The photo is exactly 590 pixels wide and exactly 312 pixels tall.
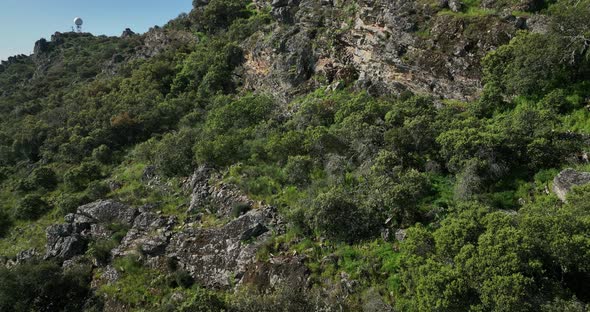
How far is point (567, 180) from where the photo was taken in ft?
55.8

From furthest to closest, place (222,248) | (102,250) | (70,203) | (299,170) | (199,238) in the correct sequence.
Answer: (70,203) → (102,250) → (299,170) → (199,238) → (222,248)

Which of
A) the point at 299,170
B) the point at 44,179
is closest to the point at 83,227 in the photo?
the point at 44,179

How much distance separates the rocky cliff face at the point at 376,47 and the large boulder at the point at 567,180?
12.7 meters

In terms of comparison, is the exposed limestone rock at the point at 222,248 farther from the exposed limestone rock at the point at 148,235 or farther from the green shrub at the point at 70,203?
the green shrub at the point at 70,203

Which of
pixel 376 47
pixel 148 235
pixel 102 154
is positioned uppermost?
pixel 376 47

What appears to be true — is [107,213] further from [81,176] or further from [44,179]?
[44,179]

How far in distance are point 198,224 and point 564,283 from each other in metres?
19.6

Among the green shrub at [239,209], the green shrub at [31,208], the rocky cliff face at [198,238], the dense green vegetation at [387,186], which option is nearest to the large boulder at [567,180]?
the dense green vegetation at [387,186]

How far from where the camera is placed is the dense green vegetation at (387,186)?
12844mm

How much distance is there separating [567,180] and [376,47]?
22.5 m

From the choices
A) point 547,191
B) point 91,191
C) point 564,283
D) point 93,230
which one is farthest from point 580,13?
point 91,191

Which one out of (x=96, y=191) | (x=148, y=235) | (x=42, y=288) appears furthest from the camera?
(x=96, y=191)

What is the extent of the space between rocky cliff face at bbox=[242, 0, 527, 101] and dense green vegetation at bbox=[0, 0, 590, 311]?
2.20 metres

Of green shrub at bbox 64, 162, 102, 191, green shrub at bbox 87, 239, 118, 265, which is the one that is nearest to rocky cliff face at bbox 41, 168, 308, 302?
green shrub at bbox 87, 239, 118, 265
